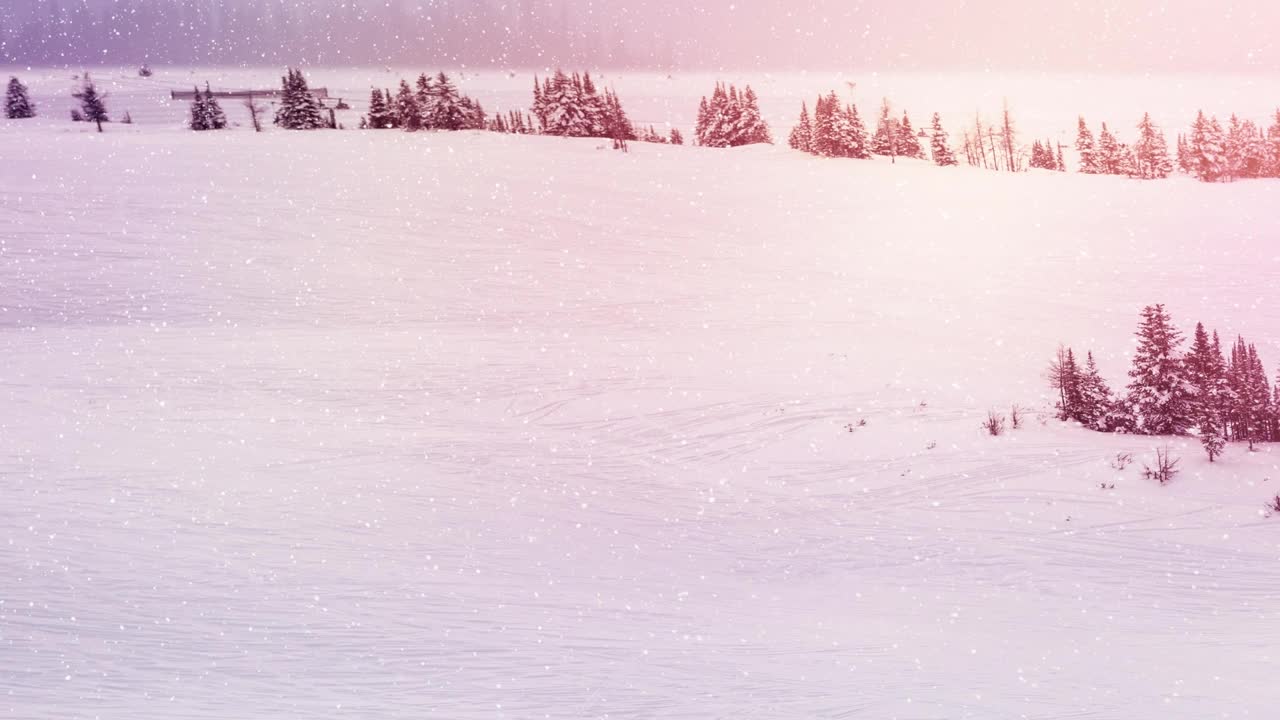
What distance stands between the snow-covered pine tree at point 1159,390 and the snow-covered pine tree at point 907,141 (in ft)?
219

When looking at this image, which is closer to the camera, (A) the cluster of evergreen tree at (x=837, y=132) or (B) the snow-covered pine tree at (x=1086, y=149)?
(A) the cluster of evergreen tree at (x=837, y=132)

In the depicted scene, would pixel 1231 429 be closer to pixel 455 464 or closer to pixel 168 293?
pixel 455 464

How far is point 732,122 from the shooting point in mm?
75125

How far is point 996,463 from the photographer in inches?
541

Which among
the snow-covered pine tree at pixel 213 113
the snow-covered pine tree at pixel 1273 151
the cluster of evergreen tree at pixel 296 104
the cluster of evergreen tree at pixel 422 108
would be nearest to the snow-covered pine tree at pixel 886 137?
the snow-covered pine tree at pixel 1273 151

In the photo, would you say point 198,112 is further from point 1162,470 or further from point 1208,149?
point 1208,149

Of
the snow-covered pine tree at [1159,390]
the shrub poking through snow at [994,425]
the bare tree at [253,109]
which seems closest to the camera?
the shrub poking through snow at [994,425]

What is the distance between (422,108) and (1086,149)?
7342cm

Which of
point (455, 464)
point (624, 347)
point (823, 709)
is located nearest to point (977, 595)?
point (823, 709)

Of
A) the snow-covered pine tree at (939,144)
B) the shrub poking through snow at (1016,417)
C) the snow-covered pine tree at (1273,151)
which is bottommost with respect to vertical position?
the shrub poking through snow at (1016,417)

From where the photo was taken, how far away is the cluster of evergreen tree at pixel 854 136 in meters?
65.6

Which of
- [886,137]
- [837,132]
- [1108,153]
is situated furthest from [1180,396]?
[1108,153]

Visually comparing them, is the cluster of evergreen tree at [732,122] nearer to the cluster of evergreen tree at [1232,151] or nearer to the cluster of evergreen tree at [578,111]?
the cluster of evergreen tree at [578,111]

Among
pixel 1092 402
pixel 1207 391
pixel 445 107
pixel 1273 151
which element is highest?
pixel 445 107
